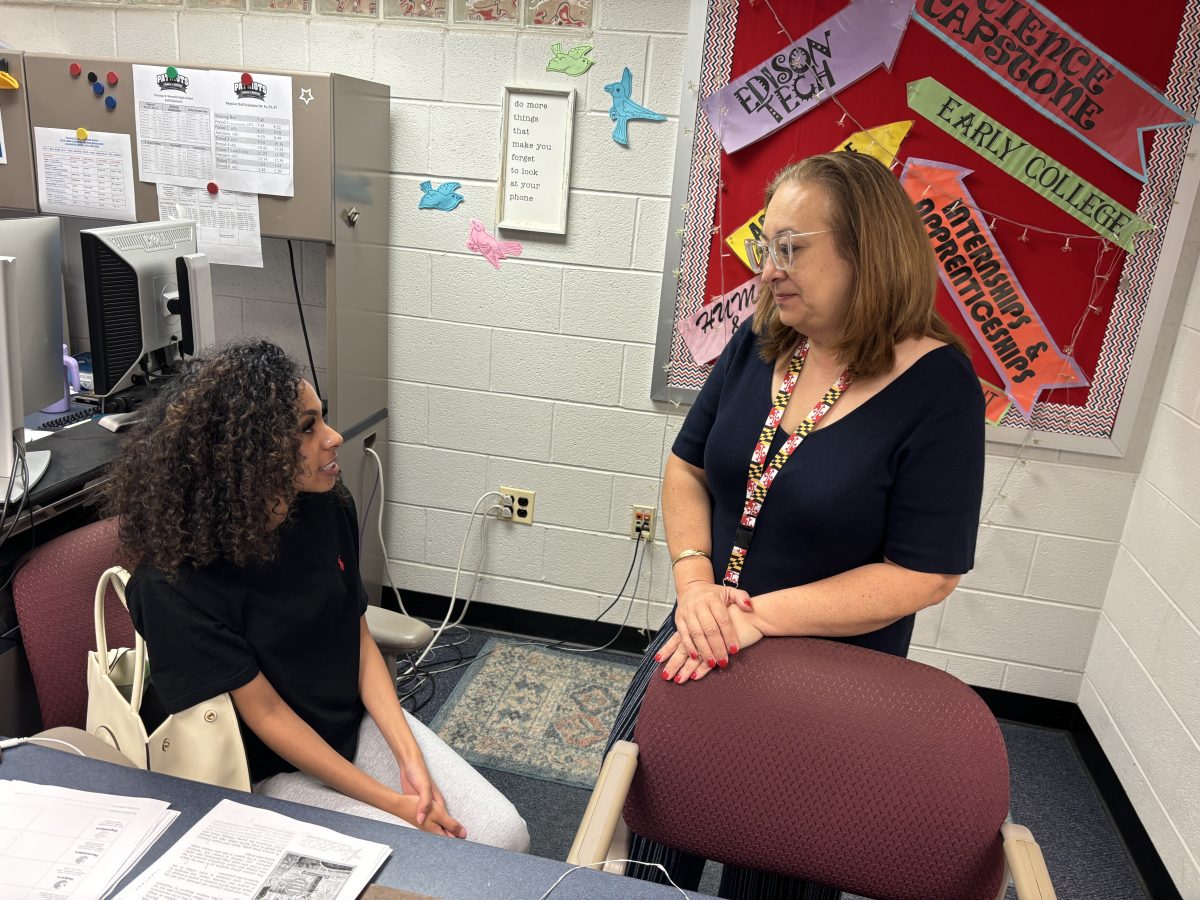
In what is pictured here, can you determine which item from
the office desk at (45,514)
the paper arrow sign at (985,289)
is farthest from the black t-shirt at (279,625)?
the paper arrow sign at (985,289)

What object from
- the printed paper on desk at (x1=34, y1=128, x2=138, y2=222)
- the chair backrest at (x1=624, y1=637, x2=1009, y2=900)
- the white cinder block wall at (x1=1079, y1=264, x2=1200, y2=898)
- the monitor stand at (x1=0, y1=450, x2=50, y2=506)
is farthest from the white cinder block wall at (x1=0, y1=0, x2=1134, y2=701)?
the chair backrest at (x1=624, y1=637, x2=1009, y2=900)

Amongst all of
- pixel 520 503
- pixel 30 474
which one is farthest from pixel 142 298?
pixel 520 503

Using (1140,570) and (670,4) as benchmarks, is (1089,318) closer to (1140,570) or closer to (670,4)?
(1140,570)

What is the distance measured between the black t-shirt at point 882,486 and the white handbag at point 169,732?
2.67 ft

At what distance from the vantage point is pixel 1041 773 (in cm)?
244

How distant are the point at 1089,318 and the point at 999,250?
305mm

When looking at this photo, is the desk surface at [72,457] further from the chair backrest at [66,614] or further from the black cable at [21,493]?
the chair backrest at [66,614]

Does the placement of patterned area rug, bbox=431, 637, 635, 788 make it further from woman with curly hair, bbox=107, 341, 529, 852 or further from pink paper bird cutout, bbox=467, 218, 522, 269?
pink paper bird cutout, bbox=467, 218, 522, 269

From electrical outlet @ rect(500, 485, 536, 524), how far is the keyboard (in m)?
1.19

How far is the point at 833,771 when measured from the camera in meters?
1.16

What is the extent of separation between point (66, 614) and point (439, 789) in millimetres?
666

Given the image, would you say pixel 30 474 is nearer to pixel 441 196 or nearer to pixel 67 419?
pixel 67 419

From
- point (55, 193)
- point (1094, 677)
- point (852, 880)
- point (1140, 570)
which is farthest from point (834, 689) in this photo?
point (55, 193)

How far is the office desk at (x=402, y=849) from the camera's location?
0.97 meters
